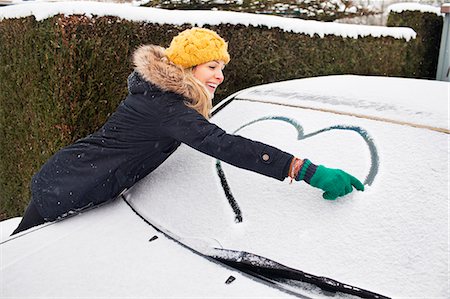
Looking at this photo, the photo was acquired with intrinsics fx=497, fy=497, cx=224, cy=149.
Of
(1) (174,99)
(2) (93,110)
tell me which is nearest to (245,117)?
(1) (174,99)

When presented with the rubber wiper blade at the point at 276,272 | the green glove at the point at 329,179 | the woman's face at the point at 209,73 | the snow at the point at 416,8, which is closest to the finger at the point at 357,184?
the green glove at the point at 329,179

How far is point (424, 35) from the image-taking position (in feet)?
24.5

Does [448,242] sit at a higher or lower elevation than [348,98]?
lower

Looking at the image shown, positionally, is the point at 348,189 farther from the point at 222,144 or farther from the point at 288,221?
the point at 222,144

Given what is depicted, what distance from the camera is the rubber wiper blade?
1.35 metres

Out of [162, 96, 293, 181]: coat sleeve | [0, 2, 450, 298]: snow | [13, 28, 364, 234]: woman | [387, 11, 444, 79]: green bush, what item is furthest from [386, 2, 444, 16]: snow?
[162, 96, 293, 181]: coat sleeve

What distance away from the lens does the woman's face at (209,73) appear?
2.21m

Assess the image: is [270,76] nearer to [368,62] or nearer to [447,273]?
[368,62]

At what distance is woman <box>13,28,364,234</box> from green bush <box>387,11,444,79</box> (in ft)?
18.7

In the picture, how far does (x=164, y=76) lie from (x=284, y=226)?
85 cm

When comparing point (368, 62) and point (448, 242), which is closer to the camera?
point (448, 242)

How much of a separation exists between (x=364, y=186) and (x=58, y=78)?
8.25ft

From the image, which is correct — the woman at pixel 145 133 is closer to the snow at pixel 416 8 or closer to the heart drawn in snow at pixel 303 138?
the heart drawn in snow at pixel 303 138

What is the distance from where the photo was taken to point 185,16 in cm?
386
